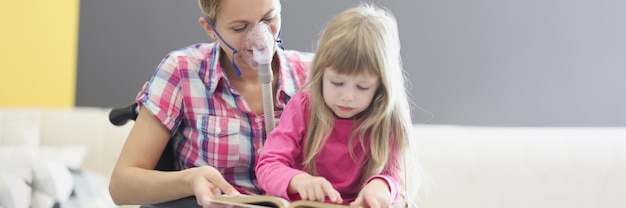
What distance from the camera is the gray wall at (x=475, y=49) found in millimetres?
2840

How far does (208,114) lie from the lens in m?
1.69

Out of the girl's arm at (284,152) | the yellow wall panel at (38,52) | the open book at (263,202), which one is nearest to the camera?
the open book at (263,202)

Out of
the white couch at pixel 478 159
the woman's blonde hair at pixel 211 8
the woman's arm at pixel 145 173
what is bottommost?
the white couch at pixel 478 159

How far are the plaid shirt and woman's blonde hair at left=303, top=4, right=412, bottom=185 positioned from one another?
0.22 meters

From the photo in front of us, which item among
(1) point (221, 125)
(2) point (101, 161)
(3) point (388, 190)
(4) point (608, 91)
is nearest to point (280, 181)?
(3) point (388, 190)

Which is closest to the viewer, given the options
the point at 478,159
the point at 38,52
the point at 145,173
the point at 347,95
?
the point at 347,95

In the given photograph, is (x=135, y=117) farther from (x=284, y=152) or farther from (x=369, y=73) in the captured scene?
(x=369, y=73)

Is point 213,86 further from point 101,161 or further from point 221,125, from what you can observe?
point 101,161

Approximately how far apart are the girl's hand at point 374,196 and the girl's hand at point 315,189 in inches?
1.9

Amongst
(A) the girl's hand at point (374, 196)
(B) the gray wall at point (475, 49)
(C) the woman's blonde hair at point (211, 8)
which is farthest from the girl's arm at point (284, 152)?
(B) the gray wall at point (475, 49)

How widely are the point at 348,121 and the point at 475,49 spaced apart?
1466mm

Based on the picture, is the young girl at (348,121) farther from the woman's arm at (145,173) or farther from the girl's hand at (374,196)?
the woman's arm at (145,173)

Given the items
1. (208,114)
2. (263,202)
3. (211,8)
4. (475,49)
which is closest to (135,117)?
(208,114)

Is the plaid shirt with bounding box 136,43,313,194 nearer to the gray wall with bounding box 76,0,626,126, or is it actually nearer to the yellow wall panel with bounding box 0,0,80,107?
the gray wall with bounding box 76,0,626,126
